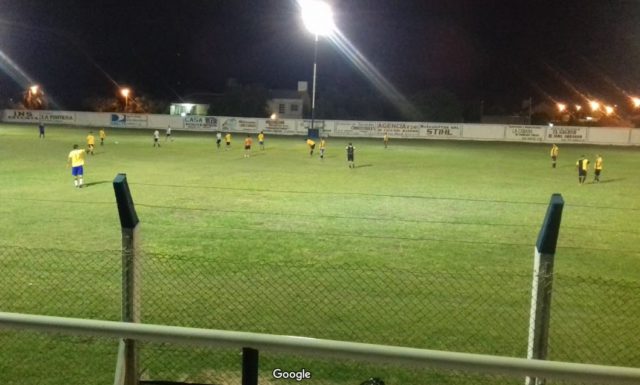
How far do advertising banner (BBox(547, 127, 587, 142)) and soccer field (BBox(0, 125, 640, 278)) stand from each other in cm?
2785

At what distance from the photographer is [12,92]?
9588 cm

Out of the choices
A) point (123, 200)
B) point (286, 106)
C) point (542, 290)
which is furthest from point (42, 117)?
point (542, 290)

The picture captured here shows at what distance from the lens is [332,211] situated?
16.1 metres

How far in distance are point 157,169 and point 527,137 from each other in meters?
41.2

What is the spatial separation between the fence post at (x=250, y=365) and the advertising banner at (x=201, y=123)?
63902 millimetres

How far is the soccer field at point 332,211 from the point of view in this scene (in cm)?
1159

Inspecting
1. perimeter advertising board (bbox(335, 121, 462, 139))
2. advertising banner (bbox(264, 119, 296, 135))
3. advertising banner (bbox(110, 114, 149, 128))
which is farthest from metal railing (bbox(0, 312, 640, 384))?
advertising banner (bbox(110, 114, 149, 128))

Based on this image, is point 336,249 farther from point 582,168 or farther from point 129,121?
point 129,121

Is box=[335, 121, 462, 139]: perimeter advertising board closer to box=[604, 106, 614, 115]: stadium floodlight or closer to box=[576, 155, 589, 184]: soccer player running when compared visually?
box=[576, 155, 589, 184]: soccer player running

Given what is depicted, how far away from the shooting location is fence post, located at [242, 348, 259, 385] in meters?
3.05

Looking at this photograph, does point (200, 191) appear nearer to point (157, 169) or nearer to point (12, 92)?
point (157, 169)

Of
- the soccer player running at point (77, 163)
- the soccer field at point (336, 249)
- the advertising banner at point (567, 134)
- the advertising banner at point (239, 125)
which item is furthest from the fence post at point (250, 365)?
the advertising banner at point (239, 125)

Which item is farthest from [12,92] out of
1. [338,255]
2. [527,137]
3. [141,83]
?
[338,255]

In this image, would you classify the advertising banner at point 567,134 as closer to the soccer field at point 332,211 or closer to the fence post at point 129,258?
the soccer field at point 332,211
